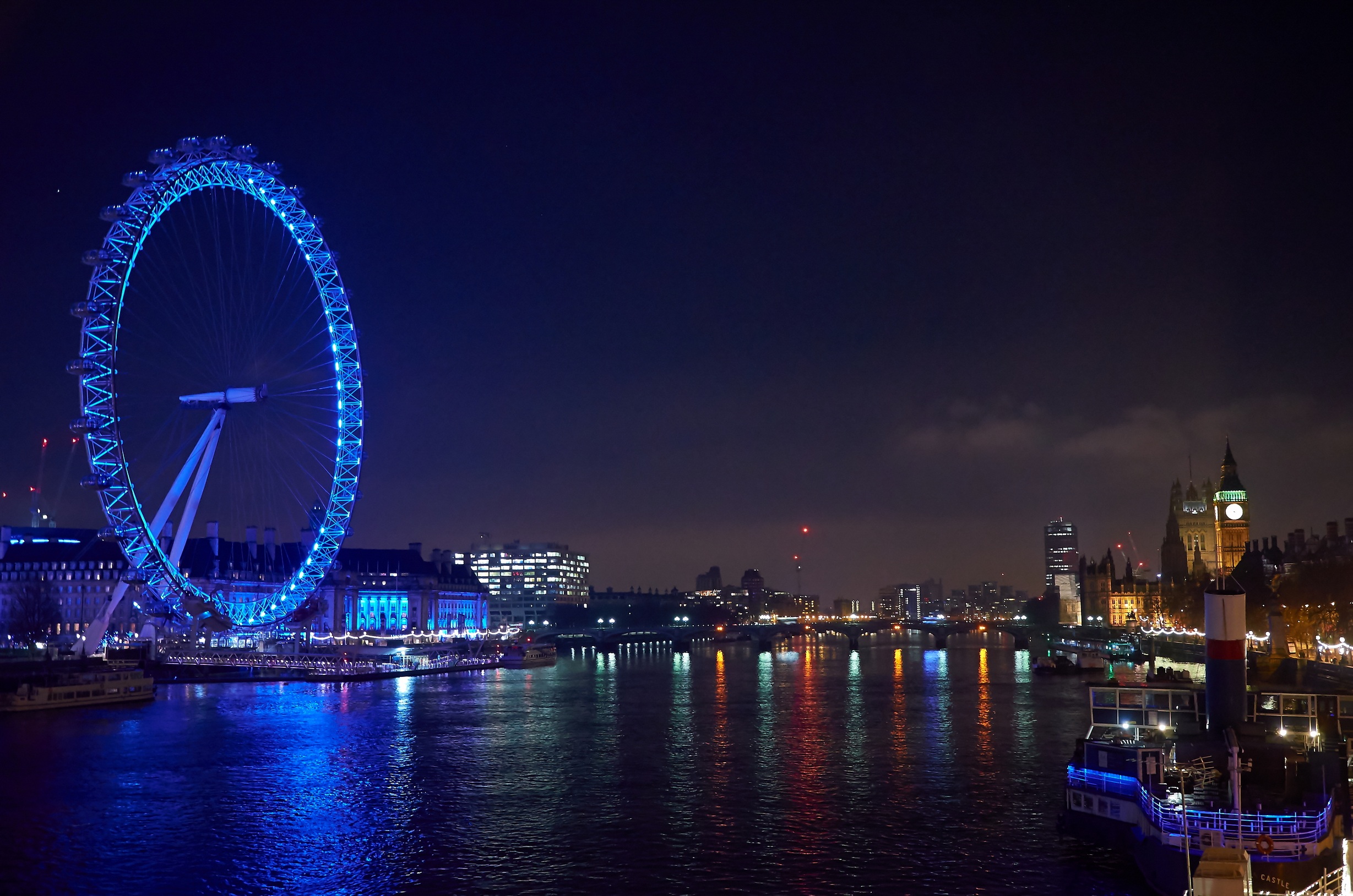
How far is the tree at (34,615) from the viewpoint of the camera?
104m

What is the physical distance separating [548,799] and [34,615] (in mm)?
84454

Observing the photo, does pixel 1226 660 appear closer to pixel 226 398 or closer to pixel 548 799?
pixel 548 799

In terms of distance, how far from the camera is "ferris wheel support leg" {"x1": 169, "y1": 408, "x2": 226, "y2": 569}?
250 feet

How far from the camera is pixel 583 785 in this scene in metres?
41.5

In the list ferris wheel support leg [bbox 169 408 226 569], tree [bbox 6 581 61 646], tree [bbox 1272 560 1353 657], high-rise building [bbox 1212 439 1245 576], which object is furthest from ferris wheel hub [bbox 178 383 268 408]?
high-rise building [bbox 1212 439 1245 576]

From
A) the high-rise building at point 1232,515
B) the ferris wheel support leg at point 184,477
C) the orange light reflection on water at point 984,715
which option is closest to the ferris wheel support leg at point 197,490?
the ferris wheel support leg at point 184,477

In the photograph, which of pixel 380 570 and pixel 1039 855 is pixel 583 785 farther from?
pixel 380 570

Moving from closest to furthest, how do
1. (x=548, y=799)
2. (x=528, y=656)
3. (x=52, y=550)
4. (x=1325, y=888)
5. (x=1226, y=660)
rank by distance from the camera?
(x=1325, y=888)
(x=1226, y=660)
(x=548, y=799)
(x=528, y=656)
(x=52, y=550)

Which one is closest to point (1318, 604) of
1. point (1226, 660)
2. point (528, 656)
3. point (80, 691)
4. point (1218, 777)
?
point (1226, 660)

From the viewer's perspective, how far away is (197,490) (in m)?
78.4

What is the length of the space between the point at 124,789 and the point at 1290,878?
34758mm

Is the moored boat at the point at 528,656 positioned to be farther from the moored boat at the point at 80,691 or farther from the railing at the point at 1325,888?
the railing at the point at 1325,888

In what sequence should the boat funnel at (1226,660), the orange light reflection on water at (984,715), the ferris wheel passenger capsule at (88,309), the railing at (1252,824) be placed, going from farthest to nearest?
the ferris wheel passenger capsule at (88,309) → the orange light reflection on water at (984,715) → the boat funnel at (1226,660) → the railing at (1252,824)

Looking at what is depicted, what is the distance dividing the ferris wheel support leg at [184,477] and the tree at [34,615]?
3169cm
